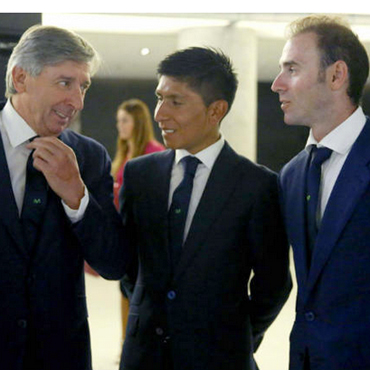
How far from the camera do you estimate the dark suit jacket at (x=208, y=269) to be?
2.20 m

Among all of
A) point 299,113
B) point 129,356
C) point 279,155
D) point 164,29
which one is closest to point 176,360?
point 129,356

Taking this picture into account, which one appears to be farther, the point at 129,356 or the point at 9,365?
the point at 129,356

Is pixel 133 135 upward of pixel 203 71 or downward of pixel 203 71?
upward

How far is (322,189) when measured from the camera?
6.79ft

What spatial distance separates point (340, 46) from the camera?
2.19 meters

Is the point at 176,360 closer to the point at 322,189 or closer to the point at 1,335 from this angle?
the point at 1,335

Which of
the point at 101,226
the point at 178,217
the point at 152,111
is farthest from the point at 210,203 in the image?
the point at 152,111

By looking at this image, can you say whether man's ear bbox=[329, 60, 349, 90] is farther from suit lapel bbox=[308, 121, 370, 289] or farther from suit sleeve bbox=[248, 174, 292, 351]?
suit sleeve bbox=[248, 174, 292, 351]

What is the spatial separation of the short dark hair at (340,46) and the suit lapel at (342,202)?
27 centimetres

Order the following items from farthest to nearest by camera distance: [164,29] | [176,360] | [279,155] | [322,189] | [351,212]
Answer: [279,155] < [164,29] < [176,360] < [322,189] < [351,212]

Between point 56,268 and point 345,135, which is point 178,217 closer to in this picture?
point 56,268

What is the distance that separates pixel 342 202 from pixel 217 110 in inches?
26.3

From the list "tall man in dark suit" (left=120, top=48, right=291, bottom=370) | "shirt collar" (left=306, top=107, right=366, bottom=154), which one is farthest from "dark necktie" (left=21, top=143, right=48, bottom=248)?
"shirt collar" (left=306, top=107, right=366, bottom=154)

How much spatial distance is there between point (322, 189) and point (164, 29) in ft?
18.0
